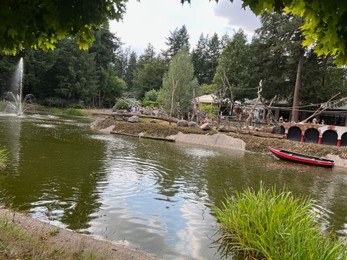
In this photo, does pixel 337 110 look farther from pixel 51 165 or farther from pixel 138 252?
pixel 138 252

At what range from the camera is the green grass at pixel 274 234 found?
14.7ft

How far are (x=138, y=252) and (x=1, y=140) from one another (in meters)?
13.9

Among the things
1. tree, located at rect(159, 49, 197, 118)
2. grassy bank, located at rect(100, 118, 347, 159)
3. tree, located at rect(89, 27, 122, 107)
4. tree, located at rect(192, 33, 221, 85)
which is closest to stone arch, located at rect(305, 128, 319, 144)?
grassy bank, located at rect(100, 118, 347, 159)

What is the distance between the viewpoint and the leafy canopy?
3.15 metres

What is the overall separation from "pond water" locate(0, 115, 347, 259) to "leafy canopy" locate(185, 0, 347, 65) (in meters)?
4.06

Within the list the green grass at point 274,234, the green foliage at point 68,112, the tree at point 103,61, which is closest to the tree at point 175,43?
Result: the tree at point 103,61

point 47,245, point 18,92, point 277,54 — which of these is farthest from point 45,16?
point 18,92

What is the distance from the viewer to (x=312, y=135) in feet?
80.1

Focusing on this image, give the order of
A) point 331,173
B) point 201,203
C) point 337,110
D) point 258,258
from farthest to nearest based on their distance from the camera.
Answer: point 337,110
point 331,173
point 201,203
point 258,258

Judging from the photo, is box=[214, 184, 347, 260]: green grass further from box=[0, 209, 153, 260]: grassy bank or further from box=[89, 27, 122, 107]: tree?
box=[89, 27, 122, 107]: tree

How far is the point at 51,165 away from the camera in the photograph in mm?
11914

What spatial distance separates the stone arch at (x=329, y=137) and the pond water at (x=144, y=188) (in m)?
7.19

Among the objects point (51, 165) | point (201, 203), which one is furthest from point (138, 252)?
point (51, 165)

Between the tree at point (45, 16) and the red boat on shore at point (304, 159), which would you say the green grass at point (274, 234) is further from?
the red boat on shore at point (304, 159)
